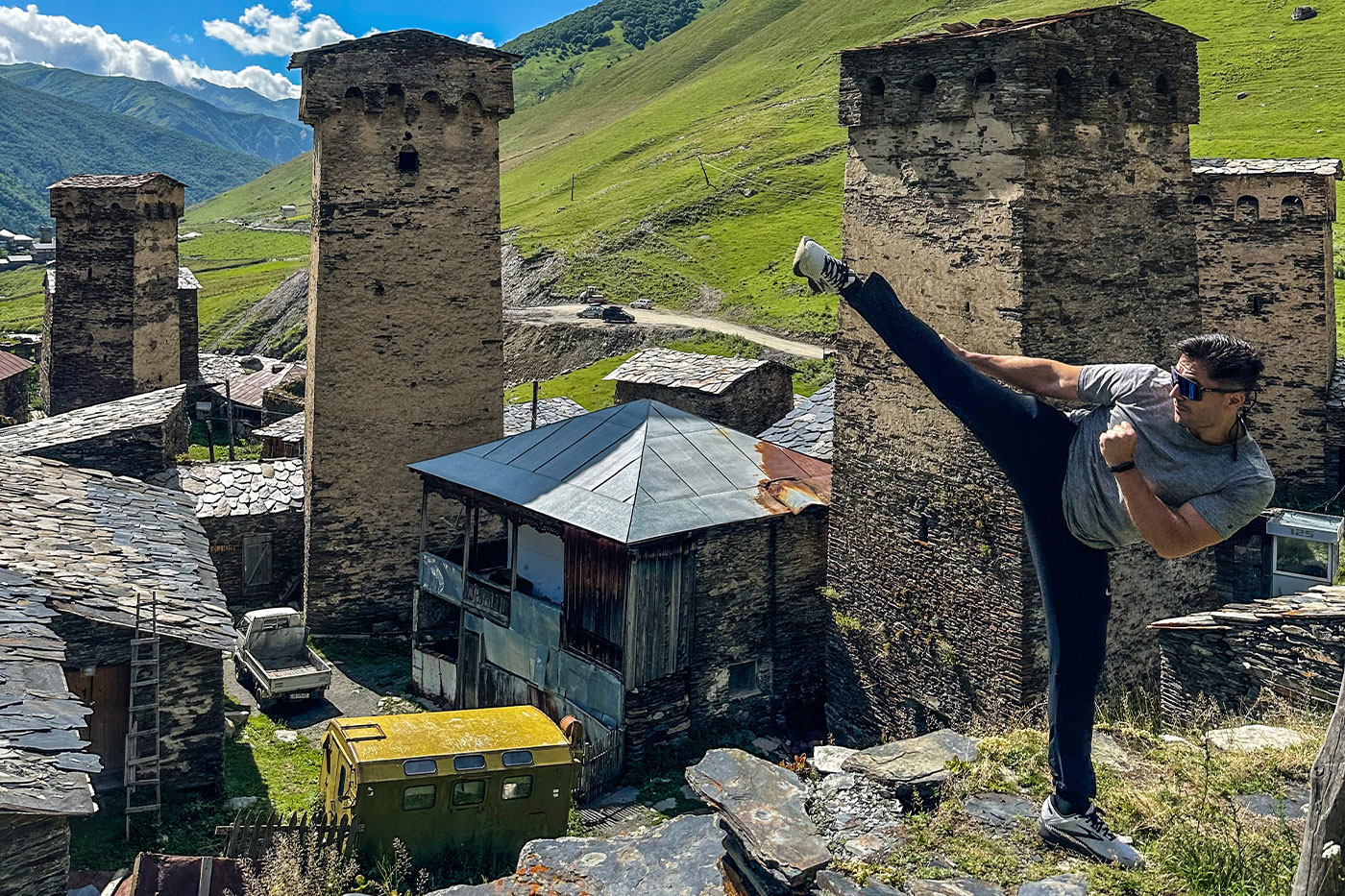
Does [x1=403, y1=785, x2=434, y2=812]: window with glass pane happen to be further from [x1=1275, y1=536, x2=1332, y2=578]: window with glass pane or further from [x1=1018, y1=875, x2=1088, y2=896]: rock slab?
[x1=1275, y1=536, x2=1332, y2=578]: window with glass pane

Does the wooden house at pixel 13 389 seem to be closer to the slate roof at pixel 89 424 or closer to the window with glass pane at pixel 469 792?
the slate roof at pixel 89 424

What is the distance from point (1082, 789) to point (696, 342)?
39620 millimetres

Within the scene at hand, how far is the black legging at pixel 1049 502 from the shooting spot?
5.50 m

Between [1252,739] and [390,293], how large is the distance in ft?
54.6

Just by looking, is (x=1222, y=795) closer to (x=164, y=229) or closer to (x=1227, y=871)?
(x=1227, y=871)

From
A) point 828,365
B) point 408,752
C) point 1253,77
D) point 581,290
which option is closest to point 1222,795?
point 408,752

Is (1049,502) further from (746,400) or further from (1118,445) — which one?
(746,400)

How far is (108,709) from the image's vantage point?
43.0 ft

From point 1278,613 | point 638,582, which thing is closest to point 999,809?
point 1278,613

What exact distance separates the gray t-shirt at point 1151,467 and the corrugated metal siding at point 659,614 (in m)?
9.88

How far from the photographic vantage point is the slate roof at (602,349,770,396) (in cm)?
2705

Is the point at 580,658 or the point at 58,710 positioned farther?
the point at 580,658

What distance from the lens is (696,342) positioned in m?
45.3

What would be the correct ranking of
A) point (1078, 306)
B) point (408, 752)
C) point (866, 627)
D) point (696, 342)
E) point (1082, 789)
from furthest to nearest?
point (696, 342), point (866, 627), point (1078, 306), point (408, 752), point (1082, 789)
